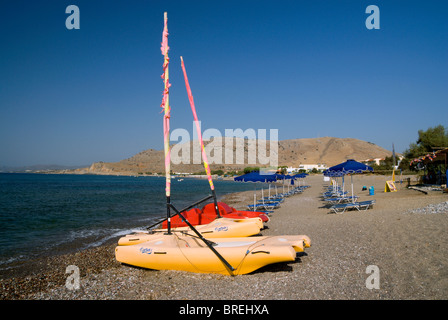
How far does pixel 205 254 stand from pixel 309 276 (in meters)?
2.23

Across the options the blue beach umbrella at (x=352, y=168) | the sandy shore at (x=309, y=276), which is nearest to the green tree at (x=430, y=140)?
the blue beach umbrella at (x=352, y=168)

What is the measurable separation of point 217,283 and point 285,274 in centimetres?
141

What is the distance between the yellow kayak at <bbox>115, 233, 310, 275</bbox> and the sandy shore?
0.59 ft

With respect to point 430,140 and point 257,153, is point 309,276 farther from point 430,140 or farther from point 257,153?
point 257,153

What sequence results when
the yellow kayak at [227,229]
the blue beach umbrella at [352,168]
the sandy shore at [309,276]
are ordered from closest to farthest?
1. the sandy shore at [309,276]
2. the yellow kayak at [227,229]
3. the blue beach umbrella at [352,168]

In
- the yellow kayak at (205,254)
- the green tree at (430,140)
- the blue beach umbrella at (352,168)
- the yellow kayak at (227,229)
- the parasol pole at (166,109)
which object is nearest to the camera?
the yellow kayak at (205,254)

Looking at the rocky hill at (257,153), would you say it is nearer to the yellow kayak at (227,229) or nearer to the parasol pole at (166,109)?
the yellow kayak at (227,229)

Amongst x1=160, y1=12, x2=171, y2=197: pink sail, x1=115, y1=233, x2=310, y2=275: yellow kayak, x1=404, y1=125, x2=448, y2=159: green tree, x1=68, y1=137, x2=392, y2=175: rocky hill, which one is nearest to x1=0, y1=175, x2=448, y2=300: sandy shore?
x1=115, y1=233, x2=310, y2=275: yellow kayak

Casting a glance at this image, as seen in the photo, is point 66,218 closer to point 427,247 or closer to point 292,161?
point 427,247

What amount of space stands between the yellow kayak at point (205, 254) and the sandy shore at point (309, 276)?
18 cm

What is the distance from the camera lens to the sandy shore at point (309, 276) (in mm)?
5172

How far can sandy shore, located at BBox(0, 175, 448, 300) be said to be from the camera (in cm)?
517

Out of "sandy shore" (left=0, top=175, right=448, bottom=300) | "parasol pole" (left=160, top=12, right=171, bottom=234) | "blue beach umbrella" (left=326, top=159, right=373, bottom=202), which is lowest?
"sandy shore" (left=0, top=175, right=448, bottom=300)

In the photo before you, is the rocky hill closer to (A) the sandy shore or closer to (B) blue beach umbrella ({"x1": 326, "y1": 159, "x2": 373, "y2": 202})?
(B) blue beach umbrella ({"x1": 326, "y1": 159, "x2": 373, "y2": 202})
